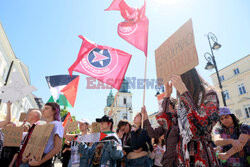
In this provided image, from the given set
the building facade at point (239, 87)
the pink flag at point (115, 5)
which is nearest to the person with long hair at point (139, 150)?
the pink flag at point (115, 5)

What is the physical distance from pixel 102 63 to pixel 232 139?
169 inches

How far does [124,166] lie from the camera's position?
360 centimetres

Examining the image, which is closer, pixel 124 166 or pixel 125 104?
pixel 124 166

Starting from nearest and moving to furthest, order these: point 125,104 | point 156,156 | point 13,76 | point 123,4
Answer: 1. point 13,76
2. point 156,156
3. point 123,4
4. point 125,104

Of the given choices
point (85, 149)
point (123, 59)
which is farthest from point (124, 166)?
point (123, 59)

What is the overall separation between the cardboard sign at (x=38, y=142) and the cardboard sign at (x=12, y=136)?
57 cm

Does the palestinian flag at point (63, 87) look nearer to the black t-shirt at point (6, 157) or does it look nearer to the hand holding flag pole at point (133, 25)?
the hand holding flag pole at point (133, 25)

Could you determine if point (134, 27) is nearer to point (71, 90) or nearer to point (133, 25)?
point (133, 25)

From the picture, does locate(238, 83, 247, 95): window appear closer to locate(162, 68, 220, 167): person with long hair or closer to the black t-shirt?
locate(162, 68, 220, 167): person with long hair

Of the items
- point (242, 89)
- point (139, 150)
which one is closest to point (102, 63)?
point (139, 150)

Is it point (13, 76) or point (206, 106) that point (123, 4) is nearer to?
point (13, 76)

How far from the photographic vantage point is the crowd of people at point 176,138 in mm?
1687

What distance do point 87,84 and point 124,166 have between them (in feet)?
9.22

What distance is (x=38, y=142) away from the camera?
8.10 ft
